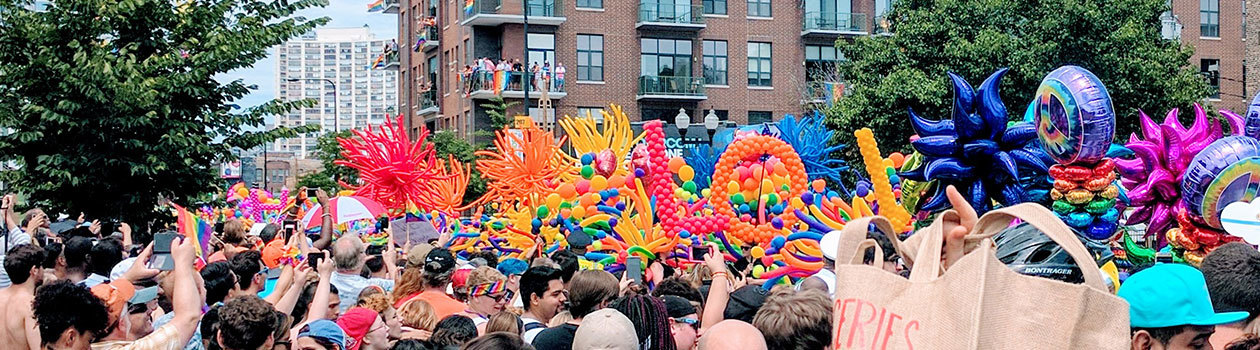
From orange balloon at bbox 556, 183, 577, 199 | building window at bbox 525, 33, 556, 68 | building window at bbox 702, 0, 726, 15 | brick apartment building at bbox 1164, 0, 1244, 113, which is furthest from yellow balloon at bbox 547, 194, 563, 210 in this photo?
brick apartment building at bbox 1164, 0, 1244, 113

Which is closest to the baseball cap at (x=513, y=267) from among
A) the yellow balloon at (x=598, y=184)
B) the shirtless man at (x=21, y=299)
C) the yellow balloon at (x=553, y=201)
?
the shirtless man at (x=21, y=299)

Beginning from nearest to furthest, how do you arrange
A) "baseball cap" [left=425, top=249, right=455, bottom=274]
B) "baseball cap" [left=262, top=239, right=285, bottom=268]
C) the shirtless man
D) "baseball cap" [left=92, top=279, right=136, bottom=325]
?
"baseball cap" [left=92, top=279, right=136, bottom=325] < the shirtless man < "baseball cap" [left=425, top=249, right=455, bottom=274] < "baseball cap" [left=262, top=239, right=285, bottom=268]

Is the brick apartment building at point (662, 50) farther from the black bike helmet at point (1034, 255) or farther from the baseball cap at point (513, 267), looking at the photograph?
the black bike helmet at point (1034, 255)

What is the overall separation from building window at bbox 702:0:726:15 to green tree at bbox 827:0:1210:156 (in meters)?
14.9

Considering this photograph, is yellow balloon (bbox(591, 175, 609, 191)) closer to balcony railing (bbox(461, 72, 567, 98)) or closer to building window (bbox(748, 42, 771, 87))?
balcony railing (bbox(461, 72, 567, 98))

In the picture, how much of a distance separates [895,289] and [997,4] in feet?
106

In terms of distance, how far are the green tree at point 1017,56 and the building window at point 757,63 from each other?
15.1m

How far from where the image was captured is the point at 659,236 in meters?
13.3

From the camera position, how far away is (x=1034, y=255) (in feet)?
13.7

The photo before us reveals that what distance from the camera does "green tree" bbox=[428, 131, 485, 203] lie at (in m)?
40.1

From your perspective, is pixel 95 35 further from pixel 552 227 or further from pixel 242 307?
pixel 242 307

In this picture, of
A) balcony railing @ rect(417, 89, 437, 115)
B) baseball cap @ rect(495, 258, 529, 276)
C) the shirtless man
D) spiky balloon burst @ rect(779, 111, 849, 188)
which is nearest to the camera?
the shirtless man

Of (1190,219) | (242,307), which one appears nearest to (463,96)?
(1190,219)

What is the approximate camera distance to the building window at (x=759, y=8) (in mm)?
49625
